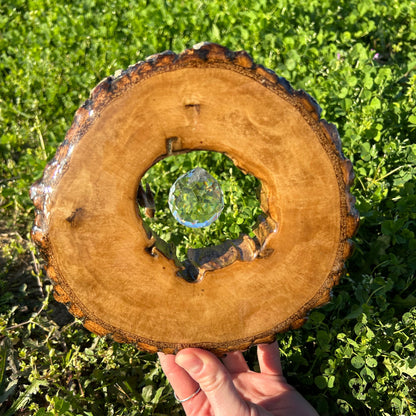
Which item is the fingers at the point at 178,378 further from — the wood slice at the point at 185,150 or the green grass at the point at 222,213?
the green grass at the point at 222,213

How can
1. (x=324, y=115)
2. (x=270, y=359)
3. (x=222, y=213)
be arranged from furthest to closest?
1. (x=324, y=115)
2. (x=222, y=213)
3. (x=270, y=359)

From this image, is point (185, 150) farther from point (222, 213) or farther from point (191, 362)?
point (222, 213)

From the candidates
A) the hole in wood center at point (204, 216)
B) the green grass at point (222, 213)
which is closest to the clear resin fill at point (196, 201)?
the hole in wood center at point (204, 216)

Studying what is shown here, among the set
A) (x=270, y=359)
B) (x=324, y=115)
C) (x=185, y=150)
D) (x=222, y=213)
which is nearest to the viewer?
(x=185, y=150)

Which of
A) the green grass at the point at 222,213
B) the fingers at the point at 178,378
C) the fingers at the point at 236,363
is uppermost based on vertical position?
the green grass at the point at 222,213

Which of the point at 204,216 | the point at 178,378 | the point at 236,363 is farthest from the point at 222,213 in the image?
the point at 178,378

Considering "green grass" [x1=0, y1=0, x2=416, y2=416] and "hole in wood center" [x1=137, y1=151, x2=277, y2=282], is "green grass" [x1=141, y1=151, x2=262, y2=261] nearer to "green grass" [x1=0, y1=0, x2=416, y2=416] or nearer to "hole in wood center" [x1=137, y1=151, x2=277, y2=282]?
"hole in wood center" [x1=137, y1=151, x2=277, y2=282]

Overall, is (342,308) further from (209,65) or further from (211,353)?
(209,65)
